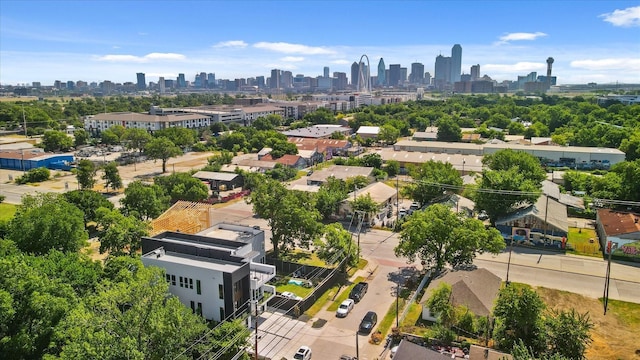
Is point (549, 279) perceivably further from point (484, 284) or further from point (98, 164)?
point (98, 164)

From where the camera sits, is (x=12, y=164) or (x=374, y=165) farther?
(x=12, y=164)

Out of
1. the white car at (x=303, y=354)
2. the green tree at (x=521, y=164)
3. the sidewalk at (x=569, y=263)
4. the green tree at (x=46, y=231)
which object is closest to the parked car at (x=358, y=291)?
the white car at (x=303, y=354)

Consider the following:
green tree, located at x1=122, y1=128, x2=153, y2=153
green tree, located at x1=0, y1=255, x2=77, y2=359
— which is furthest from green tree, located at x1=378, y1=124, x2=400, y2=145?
green tree, located at x1=0, y1=255, x2=77, y2=359

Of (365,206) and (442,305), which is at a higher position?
(365,206)

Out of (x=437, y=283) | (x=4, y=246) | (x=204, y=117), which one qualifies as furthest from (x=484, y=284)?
(x=204, y=117)

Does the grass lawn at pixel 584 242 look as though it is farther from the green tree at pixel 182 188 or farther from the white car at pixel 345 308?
the green tree at pixel 182 188

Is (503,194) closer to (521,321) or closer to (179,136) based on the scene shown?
(521,321)

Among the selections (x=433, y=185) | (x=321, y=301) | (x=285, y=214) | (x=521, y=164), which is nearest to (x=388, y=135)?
(x=521, y=164)
